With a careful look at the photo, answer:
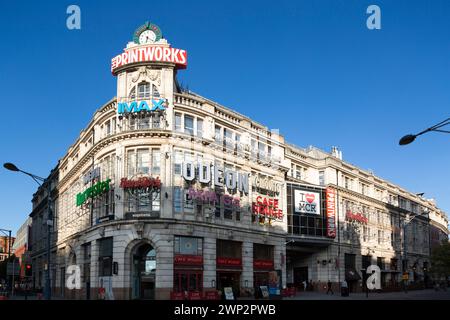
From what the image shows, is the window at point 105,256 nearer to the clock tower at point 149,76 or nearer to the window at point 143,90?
the clock tower at point 149,76

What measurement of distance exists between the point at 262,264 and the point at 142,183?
17715 millimetres

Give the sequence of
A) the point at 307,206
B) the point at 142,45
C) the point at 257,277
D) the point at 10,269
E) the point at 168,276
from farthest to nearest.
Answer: the point at 307,206, the point at 257,277, the point at 142,45, the point at 168,276, the point at 10,269

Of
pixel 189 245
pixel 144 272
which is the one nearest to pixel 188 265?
pixel 189 245

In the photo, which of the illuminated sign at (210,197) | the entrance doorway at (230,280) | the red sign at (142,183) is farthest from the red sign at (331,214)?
the red sign at (142,183)

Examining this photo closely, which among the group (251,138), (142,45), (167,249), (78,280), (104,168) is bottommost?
(78,280)

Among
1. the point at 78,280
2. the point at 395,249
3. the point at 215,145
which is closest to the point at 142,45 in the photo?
the point at 215,145

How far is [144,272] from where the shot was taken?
47094 mm

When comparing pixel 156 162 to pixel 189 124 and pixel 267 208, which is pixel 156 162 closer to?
pixel 189 124

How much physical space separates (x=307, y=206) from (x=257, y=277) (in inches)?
530

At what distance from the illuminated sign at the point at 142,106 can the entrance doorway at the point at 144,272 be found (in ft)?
40.2

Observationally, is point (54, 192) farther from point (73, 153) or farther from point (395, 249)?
point (395, 249)

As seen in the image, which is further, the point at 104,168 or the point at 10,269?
the point at 104,168

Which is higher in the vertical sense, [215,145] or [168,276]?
[215,145]

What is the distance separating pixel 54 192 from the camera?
81625 mm
